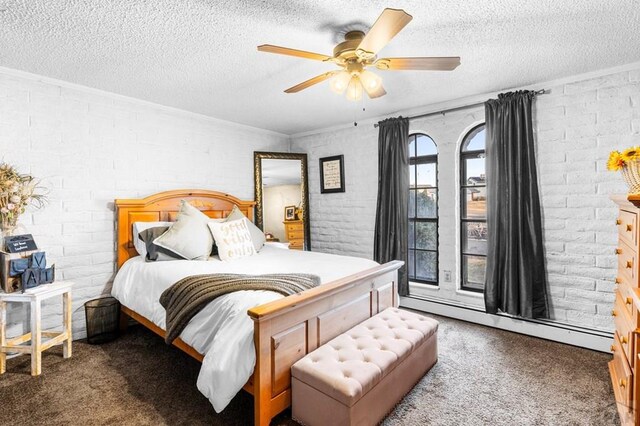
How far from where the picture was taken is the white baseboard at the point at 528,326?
8.81 ft

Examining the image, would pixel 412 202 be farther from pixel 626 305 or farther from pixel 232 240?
A: pixel 626 305

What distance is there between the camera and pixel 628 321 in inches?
68.7

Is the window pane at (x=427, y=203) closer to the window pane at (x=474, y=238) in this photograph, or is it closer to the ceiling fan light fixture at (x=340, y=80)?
the window pane at (x=474, y=238)

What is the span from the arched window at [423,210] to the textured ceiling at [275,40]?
2.60ft

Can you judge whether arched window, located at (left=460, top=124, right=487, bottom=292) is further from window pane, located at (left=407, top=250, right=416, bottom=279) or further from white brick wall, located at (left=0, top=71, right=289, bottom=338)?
white brick wall, located at (left=0, top=71, right=289, bottom=338)

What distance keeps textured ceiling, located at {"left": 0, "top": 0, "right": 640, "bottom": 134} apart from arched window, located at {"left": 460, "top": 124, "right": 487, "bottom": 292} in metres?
0.61

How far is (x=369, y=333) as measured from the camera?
210 cm

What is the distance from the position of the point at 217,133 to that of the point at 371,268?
2.67m

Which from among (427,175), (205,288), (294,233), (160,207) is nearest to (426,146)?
(427,175)

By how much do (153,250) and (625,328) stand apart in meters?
3.47

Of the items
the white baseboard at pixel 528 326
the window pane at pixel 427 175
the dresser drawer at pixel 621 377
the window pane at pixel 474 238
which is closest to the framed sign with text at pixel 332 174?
the window pane at pixel 427 175

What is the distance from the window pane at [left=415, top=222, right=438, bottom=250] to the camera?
3.77m

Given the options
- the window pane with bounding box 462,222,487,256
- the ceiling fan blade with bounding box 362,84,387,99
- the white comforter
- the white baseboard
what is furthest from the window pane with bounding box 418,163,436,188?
the ceiling fan blade with bounding box 362,84,387,99

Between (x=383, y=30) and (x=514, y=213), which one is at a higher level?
(x=383, y=30)
